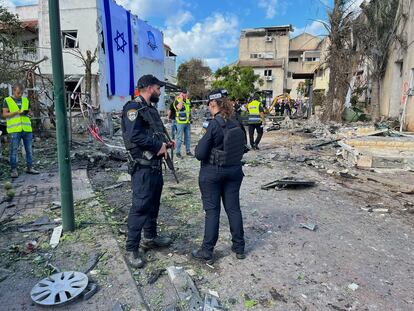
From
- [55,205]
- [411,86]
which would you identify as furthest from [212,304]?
[411,86]

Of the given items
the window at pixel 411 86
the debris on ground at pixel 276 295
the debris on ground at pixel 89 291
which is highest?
the window at pixel 411 86

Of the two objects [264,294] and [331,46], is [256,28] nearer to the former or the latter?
[331,46]

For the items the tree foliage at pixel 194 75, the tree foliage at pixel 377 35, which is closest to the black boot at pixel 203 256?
the tree foliage at pixel 377 35

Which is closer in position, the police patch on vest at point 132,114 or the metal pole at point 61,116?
the police patch on vest at point 132,114

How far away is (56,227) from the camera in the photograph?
4.08 m

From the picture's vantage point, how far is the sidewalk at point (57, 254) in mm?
2762

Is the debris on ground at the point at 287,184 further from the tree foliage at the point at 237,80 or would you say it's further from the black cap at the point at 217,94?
the tree foliage at the point at 237,80

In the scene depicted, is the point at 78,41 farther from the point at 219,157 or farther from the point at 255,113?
the point at 219,157

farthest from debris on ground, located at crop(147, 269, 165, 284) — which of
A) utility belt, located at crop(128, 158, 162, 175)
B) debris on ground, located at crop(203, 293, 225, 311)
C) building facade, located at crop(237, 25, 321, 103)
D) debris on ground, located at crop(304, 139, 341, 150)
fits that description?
building facade, located at crop(237, 25, 321, 103)

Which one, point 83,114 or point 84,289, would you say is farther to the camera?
point 83,114

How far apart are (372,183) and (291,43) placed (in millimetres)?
48028

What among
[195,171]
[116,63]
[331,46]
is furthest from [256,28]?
[195,171]

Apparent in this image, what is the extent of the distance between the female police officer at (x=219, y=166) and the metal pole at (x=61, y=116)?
5.12 feet

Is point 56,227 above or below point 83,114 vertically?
below
